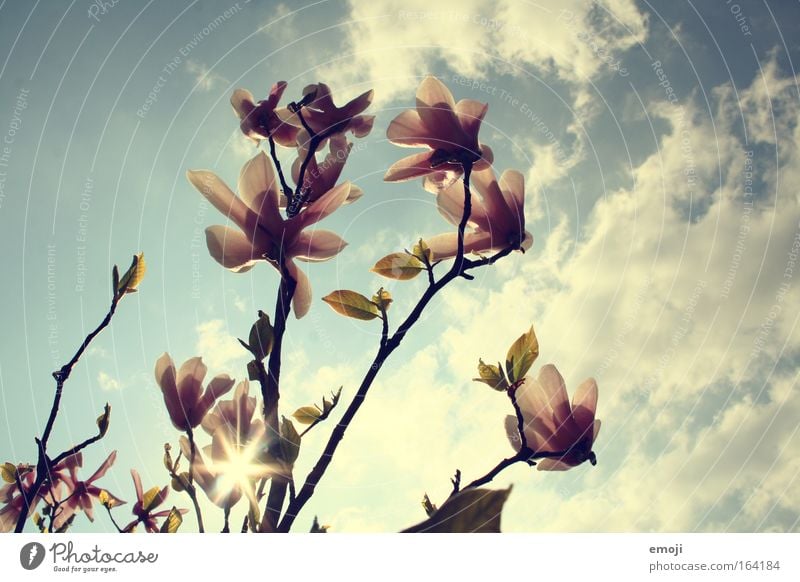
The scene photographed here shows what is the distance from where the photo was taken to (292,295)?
1.34 feet

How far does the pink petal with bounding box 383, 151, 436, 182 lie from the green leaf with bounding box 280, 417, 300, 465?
239mm

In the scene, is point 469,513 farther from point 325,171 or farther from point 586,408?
point 325,171

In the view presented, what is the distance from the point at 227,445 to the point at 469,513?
22 cm

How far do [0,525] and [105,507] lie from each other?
0.10 metres

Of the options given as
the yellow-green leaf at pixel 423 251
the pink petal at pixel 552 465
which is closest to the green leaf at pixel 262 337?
the yellow-green leaf at pixel 423 251

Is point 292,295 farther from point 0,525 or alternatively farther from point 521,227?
point 0,525

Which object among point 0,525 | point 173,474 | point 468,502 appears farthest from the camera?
point 0,525

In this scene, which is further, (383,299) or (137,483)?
(137,483)

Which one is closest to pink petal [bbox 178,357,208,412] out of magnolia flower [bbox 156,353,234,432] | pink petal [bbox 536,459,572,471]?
magnolia flower [bbox 156,353,234,432]

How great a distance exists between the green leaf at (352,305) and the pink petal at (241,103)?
21 centimetres

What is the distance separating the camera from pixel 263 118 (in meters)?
0.49

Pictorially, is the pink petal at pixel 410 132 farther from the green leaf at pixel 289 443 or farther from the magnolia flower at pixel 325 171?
the green leaf at pixel 289 443

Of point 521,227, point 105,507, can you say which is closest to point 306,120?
point 521,227

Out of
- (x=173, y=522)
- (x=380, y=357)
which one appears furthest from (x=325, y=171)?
(x=173, y=522)
